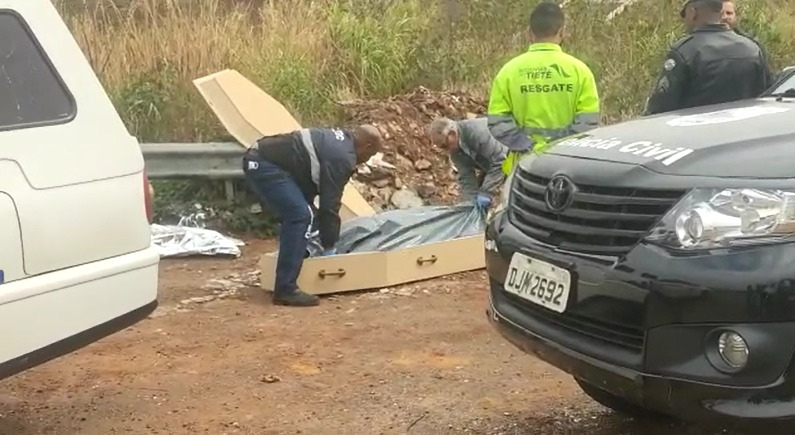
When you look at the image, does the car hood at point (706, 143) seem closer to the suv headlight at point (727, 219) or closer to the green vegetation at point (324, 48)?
the suv headlight at point (727, 219)

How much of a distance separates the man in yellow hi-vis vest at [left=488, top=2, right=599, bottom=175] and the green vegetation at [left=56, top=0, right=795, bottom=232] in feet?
11.6

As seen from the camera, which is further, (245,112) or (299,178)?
(245,112)

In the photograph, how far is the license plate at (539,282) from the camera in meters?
3.23

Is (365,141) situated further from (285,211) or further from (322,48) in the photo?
(322,48)

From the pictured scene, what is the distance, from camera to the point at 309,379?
15.9 ft

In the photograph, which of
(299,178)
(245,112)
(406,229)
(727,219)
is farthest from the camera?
(245,112)

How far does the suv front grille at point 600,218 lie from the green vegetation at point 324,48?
18.5ft

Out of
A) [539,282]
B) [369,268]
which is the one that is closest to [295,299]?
[369,268]

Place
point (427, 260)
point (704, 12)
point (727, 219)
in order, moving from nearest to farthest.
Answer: point (727, 219)
point (704, 12)
point (427, 260)

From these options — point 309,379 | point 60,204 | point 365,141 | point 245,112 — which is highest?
point 60,204

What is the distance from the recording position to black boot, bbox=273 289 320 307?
6.20 meters

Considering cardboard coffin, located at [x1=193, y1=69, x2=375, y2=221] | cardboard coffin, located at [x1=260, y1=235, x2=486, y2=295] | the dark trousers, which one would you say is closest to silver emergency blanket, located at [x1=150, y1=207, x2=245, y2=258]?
cardboard coffin, located at [x1=193, y1=69, x2=375, y2=221]

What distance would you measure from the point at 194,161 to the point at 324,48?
3.16 meters

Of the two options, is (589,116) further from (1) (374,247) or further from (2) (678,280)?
(2) (678,280)
